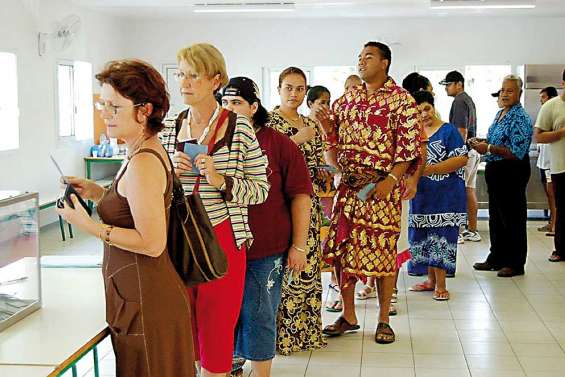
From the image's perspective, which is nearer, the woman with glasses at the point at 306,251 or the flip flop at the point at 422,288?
the woman with glasses at the point at 306,251

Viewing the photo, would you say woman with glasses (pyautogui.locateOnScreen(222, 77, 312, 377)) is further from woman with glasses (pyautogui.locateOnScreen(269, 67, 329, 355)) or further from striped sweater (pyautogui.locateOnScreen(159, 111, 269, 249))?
woman with glasses (pyautogui.locateOnScreen(269, 67, 329, 355))

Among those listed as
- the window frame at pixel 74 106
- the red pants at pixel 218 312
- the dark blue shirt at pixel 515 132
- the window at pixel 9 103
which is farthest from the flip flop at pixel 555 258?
the window frame at pixel 74 106

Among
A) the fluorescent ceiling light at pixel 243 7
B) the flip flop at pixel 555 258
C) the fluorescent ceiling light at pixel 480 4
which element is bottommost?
the flip flop at pixel 555 258

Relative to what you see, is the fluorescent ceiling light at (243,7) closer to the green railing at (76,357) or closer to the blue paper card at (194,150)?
the blue paper card at (194,150)

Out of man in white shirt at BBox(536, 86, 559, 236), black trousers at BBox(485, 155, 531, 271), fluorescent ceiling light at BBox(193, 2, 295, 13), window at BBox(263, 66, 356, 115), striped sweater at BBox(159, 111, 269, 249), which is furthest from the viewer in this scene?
window at BBox(263, 66, 356, 115)

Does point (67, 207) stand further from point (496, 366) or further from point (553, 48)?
point (553, 48)

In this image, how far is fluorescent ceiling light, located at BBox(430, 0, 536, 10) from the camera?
9.79 m

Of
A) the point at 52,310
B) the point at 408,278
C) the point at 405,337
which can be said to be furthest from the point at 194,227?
the point at 408,278

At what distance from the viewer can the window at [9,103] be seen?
8.46 meters

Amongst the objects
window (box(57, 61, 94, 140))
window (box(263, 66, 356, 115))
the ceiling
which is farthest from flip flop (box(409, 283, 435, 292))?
window (box(263, 66, 356, 115))

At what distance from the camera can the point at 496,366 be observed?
4.32m

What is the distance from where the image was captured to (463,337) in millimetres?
4859

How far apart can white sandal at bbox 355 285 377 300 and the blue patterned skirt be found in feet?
1.30

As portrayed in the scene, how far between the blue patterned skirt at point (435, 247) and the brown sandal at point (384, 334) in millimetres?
1170
